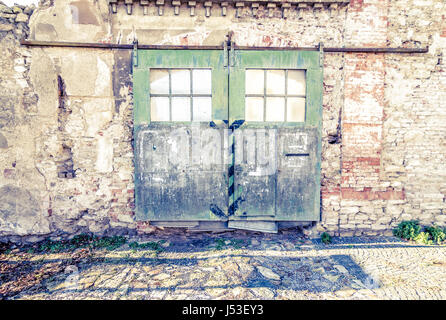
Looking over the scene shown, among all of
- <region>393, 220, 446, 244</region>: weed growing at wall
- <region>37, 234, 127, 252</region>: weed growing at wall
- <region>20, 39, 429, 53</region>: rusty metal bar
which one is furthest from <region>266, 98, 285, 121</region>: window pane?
<region>37, 234, 127, 252</region>: weed growing at wall

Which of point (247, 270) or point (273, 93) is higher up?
point (273, 93)

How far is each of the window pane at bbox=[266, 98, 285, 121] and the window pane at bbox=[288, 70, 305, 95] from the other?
0.23 m

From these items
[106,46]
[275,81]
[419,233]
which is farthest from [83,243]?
[419,233]

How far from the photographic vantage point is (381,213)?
4.17 meters

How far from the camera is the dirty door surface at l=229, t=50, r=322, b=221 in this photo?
3914 mm

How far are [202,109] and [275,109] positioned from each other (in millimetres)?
1128

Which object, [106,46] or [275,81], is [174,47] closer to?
[106,46]

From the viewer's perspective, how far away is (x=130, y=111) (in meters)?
4.02

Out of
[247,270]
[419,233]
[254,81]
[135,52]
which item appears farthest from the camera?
[419,233]

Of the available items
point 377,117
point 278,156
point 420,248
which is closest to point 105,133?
point 278,156

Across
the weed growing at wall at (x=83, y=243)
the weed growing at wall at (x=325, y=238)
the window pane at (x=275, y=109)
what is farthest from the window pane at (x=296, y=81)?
the weed growing at wall at (x=83, y=243)

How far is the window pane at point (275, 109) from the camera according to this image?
396 cm

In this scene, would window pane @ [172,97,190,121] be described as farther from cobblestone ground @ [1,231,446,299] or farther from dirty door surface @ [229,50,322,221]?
cobblestone ground @ [1,231,446,299]

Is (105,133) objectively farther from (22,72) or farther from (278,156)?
(278,156)
